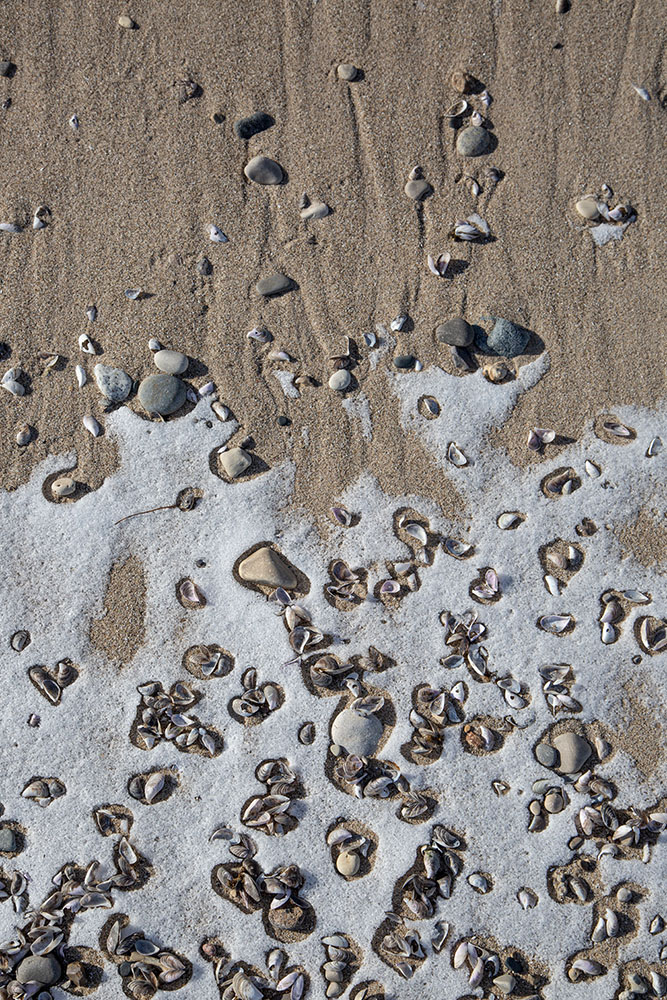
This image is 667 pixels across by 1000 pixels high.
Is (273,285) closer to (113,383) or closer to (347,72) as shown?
(113,383)

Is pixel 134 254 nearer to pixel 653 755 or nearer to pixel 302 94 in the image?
pixel 302 94

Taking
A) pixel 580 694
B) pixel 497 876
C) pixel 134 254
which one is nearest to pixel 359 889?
pixel 497 876

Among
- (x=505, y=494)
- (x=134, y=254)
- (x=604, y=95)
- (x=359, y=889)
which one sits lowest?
(x=359, y=889)

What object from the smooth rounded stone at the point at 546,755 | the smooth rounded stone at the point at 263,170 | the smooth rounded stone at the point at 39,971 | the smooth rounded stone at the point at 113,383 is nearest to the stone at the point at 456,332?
the smooth rounded stone at the point at 263,170

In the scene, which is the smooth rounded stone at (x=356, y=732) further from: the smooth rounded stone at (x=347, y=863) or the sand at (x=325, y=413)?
the smooth rounded stone at (x=347, y=863)

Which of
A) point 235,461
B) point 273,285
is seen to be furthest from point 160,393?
point 273,285

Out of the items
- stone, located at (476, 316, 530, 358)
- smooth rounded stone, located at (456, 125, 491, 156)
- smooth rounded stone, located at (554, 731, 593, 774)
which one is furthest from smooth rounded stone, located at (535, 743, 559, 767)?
smooth rounded stone, located at (456, 125, 491, 156)
